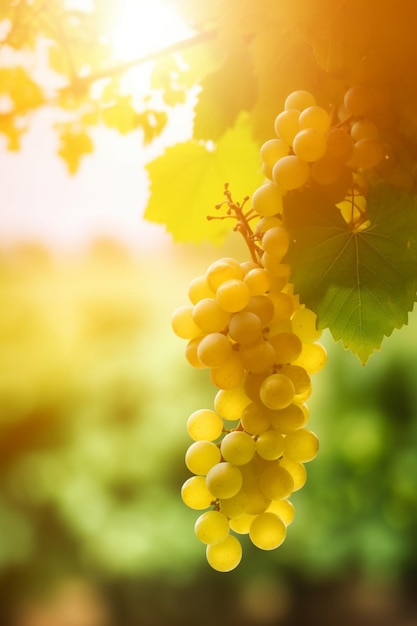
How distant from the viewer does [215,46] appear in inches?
26.1

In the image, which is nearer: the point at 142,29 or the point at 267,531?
the point at 267,531

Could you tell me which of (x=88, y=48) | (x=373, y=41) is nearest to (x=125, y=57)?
(x=88, y=48)

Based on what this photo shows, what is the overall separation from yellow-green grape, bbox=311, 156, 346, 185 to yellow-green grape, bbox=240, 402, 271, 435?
15cm

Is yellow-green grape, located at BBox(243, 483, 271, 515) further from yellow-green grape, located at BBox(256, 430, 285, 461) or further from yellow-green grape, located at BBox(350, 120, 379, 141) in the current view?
yellow-green grape, located at BBox(350, 120, 379, 141)

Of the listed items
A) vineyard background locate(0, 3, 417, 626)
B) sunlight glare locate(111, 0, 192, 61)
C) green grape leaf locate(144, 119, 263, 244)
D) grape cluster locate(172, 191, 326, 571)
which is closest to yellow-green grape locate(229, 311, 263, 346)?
grape cluster locate(172, 191, 326, 571)

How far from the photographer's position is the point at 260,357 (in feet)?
1.44

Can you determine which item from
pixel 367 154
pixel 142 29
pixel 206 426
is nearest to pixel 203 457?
pixel 206 426

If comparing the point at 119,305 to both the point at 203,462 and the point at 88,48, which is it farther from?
the point at 203,462

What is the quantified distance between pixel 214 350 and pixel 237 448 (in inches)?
2.7

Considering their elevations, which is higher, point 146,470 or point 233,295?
point 146,470

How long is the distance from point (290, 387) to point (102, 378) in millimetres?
3127

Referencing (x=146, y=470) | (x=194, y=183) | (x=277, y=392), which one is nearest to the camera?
(x=277, y=392)

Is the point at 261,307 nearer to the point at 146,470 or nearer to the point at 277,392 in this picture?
the point at 277,392

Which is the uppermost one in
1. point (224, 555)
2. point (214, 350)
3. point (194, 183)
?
point (194, 183)
